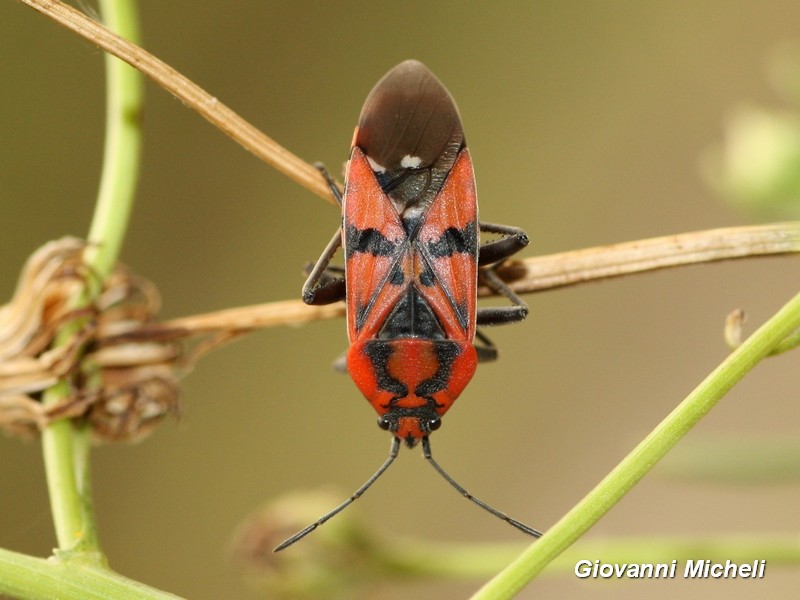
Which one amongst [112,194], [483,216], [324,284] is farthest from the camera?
[483,216]

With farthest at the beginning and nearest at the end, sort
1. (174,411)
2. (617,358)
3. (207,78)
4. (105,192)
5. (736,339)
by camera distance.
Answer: (617,358) → (207,78) → (174,411) → (105,192) → (736,339)

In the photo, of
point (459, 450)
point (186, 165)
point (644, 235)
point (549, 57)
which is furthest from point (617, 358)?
point (186, 165)

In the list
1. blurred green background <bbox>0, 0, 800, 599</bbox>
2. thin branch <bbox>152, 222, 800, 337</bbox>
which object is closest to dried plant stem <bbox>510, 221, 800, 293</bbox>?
thin branch <bbox>152, 222, 800, 337</bbox>

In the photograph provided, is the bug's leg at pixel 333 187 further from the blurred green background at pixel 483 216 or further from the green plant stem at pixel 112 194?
the blurred green background at pixel 483 216

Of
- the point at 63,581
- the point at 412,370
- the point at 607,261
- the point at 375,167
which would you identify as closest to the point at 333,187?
the point at 375,167

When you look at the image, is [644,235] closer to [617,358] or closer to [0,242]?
[617,358]

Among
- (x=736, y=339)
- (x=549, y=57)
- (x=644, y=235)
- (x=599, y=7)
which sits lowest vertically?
(x=736, y=339)

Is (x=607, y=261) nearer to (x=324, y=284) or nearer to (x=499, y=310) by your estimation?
(x=499, y=310)
